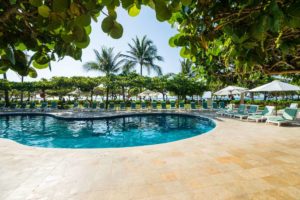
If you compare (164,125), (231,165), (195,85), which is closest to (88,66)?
(195,85)

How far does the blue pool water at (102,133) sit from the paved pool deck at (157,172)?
4.69 meters

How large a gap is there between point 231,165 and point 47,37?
5154 millimetres

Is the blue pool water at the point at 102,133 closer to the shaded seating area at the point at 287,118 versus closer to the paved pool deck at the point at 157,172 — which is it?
the shaded seating area at the point at 287,118

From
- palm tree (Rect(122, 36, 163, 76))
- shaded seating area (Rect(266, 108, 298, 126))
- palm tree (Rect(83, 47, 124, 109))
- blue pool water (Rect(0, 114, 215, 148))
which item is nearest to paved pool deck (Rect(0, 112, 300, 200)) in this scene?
shaded seating area (Rect(266, 108, 298, 126))

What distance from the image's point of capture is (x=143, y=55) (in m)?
32.2

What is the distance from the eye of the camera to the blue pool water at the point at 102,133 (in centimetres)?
1180

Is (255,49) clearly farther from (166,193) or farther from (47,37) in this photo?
(166,193)

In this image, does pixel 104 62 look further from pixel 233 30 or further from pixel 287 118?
pixel 233 30

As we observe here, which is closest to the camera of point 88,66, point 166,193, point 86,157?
point 166,193

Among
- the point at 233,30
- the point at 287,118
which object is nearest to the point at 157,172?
the point at 233,30

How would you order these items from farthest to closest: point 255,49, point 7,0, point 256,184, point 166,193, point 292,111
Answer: point 292,111
point 256,184
point 166,193
point 255,49
point 7,0

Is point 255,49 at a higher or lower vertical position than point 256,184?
higher

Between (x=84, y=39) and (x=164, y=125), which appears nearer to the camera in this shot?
(x=84, y=39)

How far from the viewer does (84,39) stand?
1.02 metres
